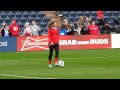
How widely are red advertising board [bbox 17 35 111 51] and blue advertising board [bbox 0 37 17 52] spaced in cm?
27

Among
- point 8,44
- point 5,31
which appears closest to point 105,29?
point 5,31

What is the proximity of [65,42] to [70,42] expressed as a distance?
14.6 inches

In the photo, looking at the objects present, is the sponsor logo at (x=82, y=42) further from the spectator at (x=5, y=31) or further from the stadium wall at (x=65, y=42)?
the spectator at (x=5, y=31)

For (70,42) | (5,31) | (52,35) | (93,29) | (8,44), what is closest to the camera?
(52,35)

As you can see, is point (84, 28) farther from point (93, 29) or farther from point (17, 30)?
point (17, 30)

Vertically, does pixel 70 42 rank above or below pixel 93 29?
below

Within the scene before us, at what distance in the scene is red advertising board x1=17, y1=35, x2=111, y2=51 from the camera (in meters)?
31.7

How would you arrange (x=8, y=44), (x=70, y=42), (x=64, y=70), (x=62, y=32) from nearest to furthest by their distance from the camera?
(x=64, y=70) → (x=8, y=44) → (x=70, y=42) → (x=62, y=32)

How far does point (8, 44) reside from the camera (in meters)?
31.4

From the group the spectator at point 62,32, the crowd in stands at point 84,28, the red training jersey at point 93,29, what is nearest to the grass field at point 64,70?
the spectator at point 62,32

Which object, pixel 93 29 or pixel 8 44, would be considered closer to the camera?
pixel 8 44

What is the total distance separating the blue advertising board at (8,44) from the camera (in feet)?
102
